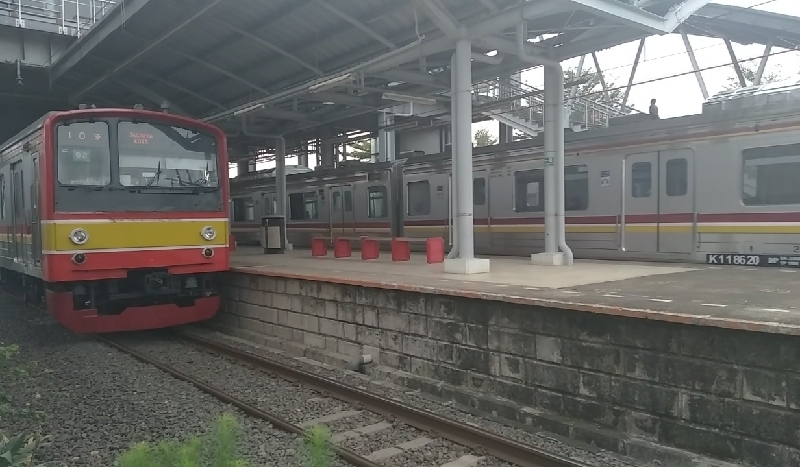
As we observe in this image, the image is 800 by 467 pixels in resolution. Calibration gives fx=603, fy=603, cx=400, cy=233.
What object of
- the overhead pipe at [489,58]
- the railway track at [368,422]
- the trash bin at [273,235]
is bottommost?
the railway track at [368,422]

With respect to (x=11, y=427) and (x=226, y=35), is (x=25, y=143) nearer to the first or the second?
(x=226, y=35)

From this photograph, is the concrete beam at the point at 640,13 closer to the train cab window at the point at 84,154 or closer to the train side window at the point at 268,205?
the train cab window at the point at 84,154

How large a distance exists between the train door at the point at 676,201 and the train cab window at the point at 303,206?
10.8 m

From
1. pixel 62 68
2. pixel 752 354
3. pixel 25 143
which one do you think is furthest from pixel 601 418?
pixel 62 68

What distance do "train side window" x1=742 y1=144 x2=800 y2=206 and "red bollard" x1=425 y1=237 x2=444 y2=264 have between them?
5.26m

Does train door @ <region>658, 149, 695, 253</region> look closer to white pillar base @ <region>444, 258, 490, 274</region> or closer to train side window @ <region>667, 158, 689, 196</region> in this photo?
train side window @ <region>667, 158, 689, 196</region>

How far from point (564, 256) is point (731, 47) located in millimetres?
16053

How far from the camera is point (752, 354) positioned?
456cm

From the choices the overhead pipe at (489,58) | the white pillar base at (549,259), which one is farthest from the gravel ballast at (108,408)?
the overhead pipe at (489,58)

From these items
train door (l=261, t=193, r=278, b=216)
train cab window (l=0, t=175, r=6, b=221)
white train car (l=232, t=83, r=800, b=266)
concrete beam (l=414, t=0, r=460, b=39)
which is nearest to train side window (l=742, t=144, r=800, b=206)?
white train car (l=232, t=83, r=800, b=266)

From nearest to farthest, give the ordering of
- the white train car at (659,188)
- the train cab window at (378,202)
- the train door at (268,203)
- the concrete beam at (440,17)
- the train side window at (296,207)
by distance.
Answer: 1. the concrete beam at (440,17)
2. the white train car at (659,188)
3. the train cab window at (378,202)
4. the train side window at (296,207)
5. the train door at (268,203)

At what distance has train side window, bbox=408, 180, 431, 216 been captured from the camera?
1477 cm

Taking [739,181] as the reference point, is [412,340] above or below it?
below

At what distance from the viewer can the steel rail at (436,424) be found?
4.87 meters
